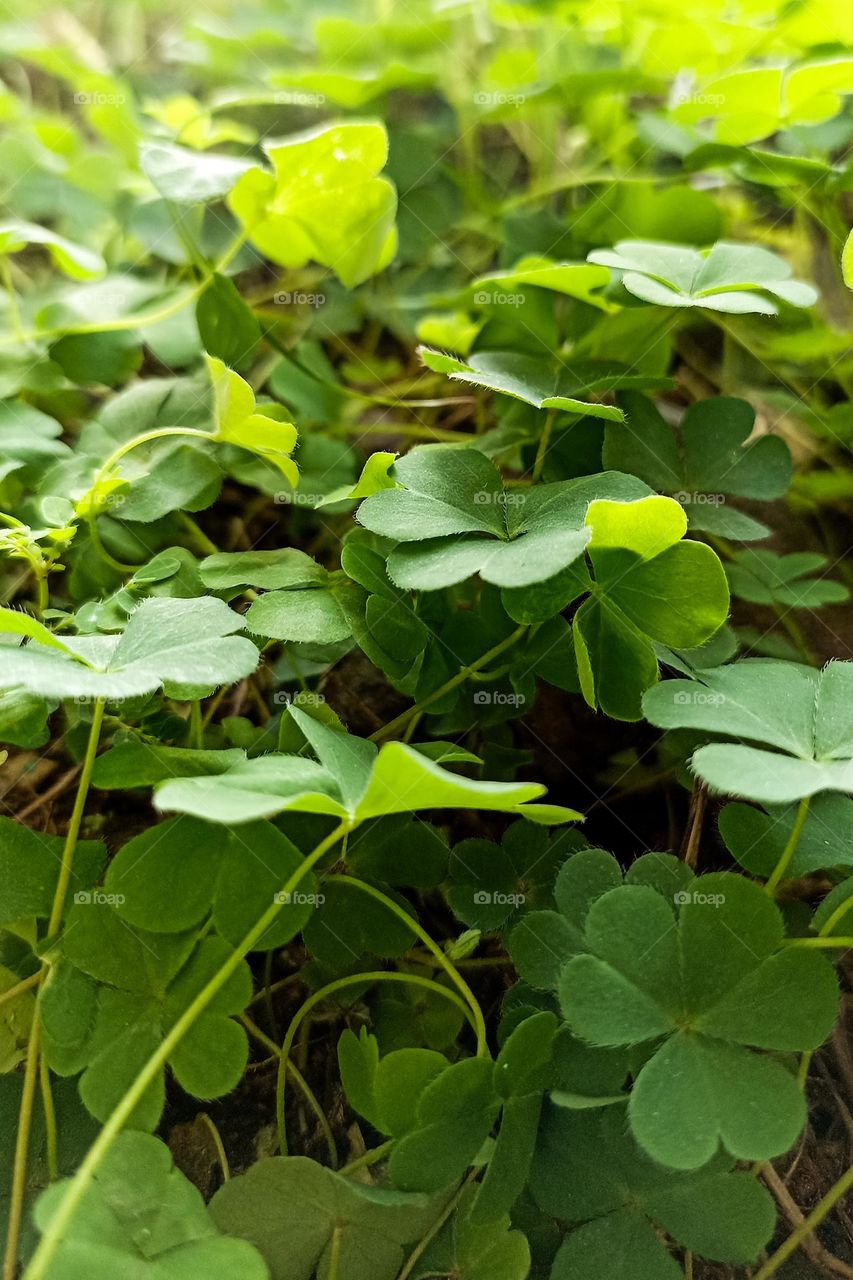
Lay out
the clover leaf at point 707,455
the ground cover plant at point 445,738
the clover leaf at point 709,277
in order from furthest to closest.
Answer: the clover leaf at point 707,455
the clover leaf at point 709,277
the ground cover plant at point 445,738

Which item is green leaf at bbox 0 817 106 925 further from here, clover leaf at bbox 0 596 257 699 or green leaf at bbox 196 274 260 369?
green leaf at bbox 196 274 260 369

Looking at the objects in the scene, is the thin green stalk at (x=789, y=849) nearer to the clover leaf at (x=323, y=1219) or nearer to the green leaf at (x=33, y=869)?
the clover leaf at (x=323, y=1219)

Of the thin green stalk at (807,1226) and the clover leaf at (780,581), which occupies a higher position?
the clover leaf at (780,581)

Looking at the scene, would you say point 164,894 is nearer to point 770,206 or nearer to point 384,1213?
point 384,1213

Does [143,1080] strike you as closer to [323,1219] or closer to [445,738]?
[323,1219]

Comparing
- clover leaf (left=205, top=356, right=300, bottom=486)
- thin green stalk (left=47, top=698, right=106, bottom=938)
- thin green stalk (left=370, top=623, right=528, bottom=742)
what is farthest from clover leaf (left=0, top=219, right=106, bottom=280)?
thin green stalk (left=370, top=623, right=528, bottom=742)

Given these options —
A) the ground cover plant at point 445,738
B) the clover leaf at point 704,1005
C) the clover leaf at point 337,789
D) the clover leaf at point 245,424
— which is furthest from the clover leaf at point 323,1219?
the clover leaf at point 245,424

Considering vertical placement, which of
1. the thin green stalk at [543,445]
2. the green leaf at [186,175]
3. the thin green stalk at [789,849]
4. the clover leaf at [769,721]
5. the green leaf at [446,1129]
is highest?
the green leaf at [186,175]
